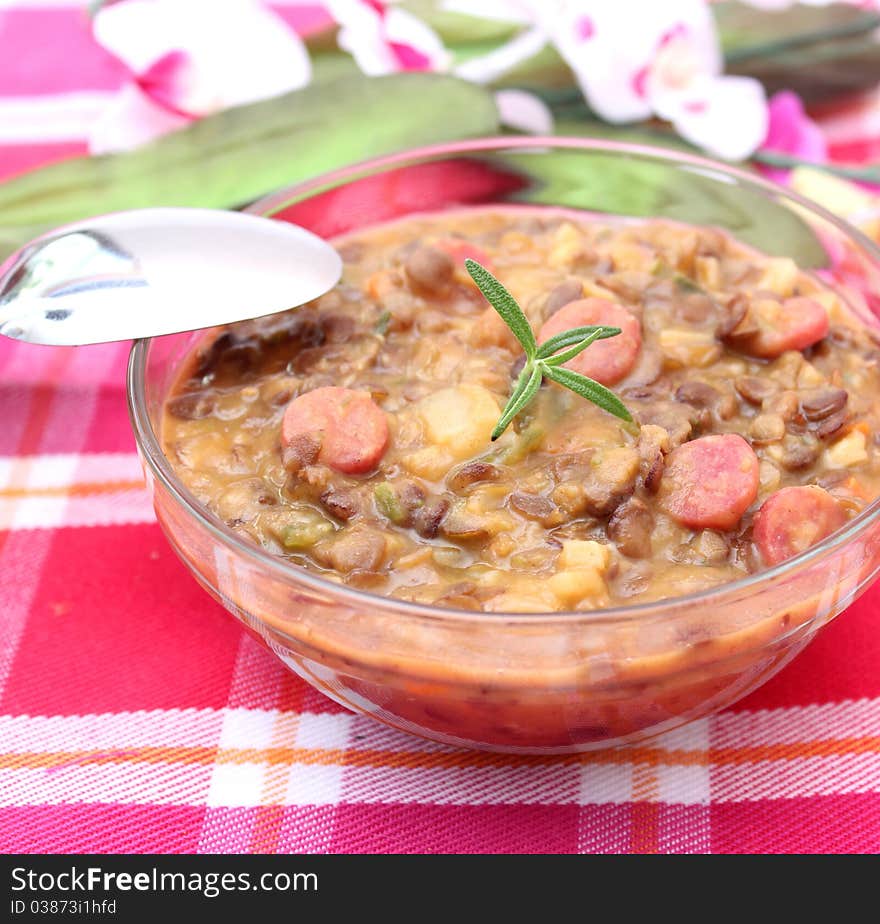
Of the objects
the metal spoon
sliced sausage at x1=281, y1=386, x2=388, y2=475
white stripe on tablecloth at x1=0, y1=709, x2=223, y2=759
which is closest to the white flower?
the metal spoon

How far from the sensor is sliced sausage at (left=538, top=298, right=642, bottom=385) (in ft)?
7.88

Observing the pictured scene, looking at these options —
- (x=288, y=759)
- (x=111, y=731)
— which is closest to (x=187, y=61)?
(x=111, y=731)

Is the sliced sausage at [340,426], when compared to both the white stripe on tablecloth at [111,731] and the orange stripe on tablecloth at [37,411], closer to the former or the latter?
the white stripe on tablecloth at [111,731]

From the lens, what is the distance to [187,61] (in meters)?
3.66

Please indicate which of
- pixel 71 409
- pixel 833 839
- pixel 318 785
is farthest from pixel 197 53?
pixel 833 839

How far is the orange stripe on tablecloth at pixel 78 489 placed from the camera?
9.95 feet

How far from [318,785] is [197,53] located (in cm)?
237

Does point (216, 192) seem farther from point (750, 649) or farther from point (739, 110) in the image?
point (750, 649)

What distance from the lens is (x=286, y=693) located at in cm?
250

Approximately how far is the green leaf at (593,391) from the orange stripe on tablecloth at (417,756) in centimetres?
67

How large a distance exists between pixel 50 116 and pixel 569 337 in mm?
2730

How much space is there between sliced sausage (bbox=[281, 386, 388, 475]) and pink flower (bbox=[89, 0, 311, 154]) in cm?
172

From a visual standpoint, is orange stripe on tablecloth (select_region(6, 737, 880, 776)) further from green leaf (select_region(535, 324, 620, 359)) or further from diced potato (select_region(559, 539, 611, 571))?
green leaf (select_region(535, 324, 620, 359))

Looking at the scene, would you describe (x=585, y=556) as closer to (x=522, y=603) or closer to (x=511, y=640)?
(x=522, y=603)
